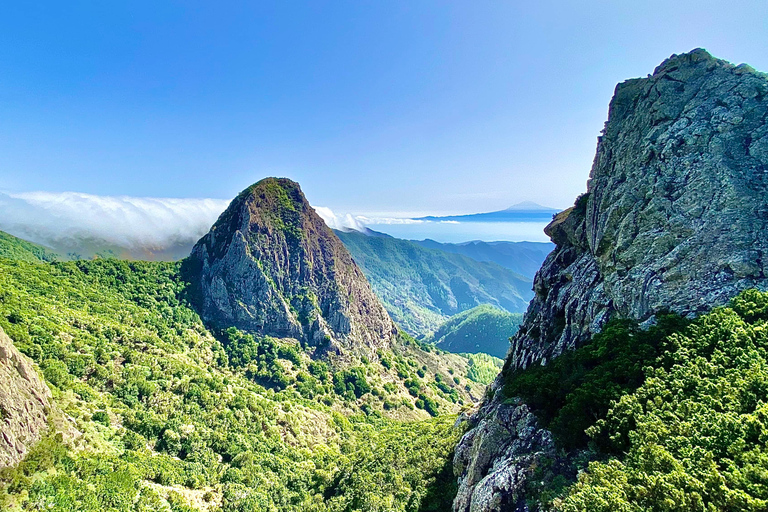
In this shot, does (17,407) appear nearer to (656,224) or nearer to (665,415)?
(665,415)

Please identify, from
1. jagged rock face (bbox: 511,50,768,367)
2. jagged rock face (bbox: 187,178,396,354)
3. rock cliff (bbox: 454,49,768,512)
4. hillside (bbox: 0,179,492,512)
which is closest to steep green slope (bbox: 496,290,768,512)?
rock cliff (bbox: 454,49,768,512)

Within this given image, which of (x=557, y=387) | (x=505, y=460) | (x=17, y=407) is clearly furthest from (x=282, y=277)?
(x=505, y=460)

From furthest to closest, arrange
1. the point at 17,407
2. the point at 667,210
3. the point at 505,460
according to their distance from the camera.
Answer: the point at 667,210
the point at 17,407
the point at 505,460

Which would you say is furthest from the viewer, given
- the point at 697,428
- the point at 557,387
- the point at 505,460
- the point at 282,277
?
the point at 282,277

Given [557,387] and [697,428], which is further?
[557,387]

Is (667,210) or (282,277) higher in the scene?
(667,210)

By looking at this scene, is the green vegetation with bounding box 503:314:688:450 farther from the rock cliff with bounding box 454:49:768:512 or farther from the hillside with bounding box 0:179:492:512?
the hillside with bounding box 0:179:492:512

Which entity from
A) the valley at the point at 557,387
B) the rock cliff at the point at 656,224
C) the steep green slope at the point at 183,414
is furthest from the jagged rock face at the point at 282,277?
the rock cliff at the point at 656,224
